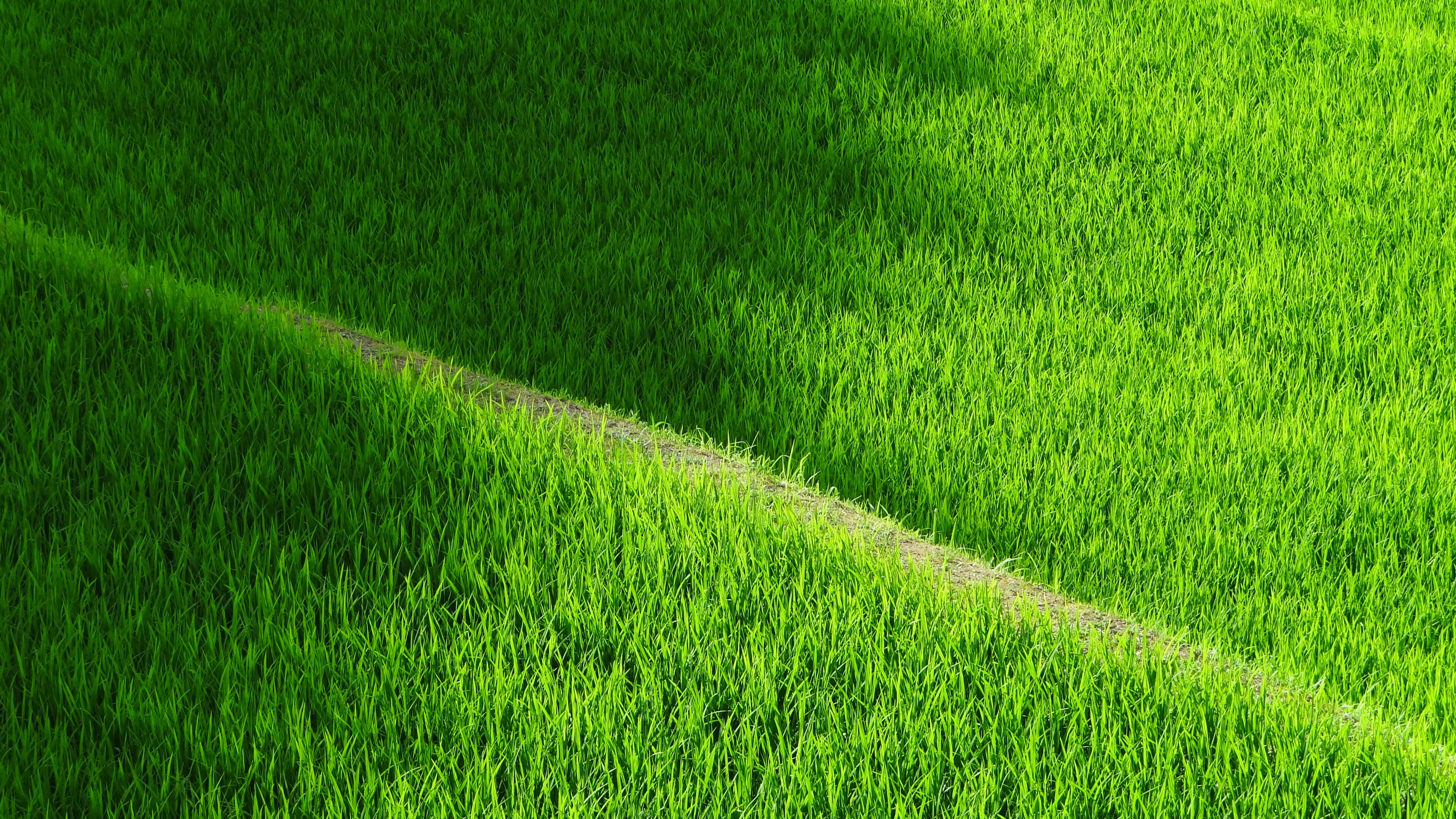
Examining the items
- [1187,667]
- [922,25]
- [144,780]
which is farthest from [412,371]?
[922,25]

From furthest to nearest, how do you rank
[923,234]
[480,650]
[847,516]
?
[923,234], [847,516], [480,650]

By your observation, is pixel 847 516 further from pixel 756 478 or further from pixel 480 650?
pixel 480 650

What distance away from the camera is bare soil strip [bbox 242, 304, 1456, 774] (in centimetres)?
162

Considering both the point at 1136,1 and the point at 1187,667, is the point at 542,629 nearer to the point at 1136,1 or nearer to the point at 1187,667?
the point at 1187,667

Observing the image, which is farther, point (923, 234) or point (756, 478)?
point (923, 234)

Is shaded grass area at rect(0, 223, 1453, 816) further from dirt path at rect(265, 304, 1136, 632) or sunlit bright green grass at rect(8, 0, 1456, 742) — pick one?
sunlit bright green grass at rect(8, 0, 1456, 742)

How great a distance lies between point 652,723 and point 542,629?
0.75 feet

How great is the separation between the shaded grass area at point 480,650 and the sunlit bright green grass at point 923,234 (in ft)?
2.06

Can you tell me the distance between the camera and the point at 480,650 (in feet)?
4.80

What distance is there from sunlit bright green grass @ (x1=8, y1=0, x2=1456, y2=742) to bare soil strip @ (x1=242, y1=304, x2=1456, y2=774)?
10.1 inches

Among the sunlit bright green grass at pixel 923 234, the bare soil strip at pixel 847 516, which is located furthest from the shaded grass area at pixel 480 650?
the sunlit bright green grass at pixel 923 234

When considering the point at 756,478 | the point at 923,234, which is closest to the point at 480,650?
the point at 756,478

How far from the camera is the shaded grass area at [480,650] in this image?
1305 millimetres

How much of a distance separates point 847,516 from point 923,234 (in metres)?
1.44
